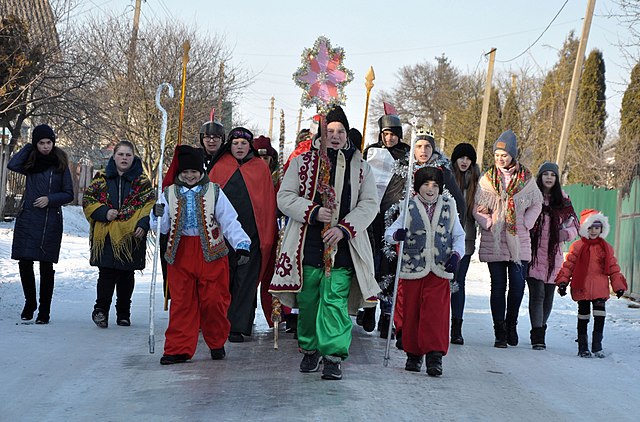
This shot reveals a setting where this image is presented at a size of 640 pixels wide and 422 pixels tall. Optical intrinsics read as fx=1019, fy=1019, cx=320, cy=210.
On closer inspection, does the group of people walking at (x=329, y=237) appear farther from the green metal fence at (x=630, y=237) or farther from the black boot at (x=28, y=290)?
the green metal fence at (x=630, y=237)

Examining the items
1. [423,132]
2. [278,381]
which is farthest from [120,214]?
[278,381]

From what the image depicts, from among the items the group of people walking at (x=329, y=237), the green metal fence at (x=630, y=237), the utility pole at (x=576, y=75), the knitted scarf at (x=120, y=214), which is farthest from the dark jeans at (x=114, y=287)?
the utility pole at (x=576, y=75)

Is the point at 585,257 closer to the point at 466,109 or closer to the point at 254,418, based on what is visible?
the point at 254,418

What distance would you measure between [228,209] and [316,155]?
0.85m

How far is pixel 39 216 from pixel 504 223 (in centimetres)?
464

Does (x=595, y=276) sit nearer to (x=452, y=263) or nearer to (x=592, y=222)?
(x=592, y=222)

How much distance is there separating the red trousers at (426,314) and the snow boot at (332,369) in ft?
2.96

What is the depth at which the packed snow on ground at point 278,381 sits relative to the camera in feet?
20.3

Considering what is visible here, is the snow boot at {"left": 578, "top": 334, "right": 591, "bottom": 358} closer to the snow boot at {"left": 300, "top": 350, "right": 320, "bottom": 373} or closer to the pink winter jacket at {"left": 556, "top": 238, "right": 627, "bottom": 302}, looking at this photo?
the pink winter jacket at {"left": 556, "top": 238, "right": 627, "bottom": 302}

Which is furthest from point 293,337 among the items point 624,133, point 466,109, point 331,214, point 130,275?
point 466,109

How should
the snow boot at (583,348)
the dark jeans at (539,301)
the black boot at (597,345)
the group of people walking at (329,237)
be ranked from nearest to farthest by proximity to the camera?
the group of people walking at (329,237), the snow boot at (583,348), the black boot at (597,345), the dark jeans at (539,301)

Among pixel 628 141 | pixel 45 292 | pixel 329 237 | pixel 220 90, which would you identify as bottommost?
pixel 45 292

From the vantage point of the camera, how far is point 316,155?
7.88 metres

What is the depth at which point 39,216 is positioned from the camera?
10.2m
